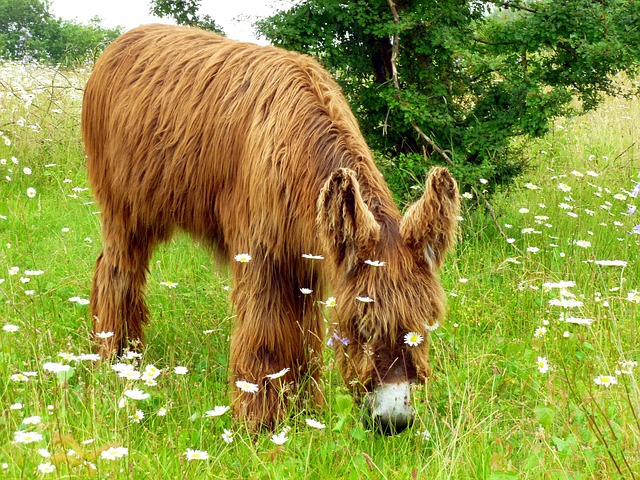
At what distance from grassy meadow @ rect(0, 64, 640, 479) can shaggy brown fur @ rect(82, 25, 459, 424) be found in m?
0.23

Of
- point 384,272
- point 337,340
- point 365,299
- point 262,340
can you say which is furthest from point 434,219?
point 262,340

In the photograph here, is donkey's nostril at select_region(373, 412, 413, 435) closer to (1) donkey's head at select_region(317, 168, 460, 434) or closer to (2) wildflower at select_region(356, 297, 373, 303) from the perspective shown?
(1) donkey's head at select_region(317, 168, 460, 434)

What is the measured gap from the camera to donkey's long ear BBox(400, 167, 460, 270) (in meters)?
2.75

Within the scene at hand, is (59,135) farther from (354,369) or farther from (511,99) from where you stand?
(354,369)

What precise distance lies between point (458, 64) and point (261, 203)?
2999mm

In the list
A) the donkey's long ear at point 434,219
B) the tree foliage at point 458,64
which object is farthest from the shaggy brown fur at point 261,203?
the tree foliage at point 458,64

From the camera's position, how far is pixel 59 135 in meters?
8.38

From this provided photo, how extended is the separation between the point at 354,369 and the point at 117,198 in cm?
215

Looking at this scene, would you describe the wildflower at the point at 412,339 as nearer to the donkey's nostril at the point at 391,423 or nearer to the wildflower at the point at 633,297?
the donkey's nostril at the point at 391,423

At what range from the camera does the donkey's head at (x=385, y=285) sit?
274cm

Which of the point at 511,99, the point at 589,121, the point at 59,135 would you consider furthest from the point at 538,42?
the point at 59,135

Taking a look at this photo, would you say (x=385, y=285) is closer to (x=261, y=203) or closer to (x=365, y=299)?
(x=365, y=299)

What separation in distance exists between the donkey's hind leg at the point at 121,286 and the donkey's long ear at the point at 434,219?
2.09 metres

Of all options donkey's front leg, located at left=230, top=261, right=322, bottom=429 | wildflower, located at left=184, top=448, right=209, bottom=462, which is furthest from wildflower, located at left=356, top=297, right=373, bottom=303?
wildflower, located at left=184, top=448, right=209, bottom=462
